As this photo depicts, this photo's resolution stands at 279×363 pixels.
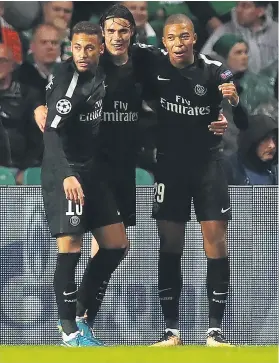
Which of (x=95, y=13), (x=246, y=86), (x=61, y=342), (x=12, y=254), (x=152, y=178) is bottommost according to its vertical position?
(x=61, y=342)

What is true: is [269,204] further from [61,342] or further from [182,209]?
[61,342]

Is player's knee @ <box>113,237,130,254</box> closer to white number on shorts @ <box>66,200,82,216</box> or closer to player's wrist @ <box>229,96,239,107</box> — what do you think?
white number on shorts @ <box>66,200,82,216</box>

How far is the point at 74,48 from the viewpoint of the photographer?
789 cm

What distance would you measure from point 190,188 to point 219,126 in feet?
1.58

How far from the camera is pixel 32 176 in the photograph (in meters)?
8.12

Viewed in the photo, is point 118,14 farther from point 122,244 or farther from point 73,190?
point 122,244

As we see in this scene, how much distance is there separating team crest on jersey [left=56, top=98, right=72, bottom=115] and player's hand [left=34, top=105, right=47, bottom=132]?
0.78 feet

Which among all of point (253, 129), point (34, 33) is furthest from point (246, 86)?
point (34, 33)

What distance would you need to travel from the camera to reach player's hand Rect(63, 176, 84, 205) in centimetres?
776

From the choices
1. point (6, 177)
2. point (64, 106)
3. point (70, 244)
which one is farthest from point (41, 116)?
point (70, 244)

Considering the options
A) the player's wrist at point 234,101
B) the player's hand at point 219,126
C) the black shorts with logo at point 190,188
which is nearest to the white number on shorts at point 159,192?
the black shorts with logo at point 190,188

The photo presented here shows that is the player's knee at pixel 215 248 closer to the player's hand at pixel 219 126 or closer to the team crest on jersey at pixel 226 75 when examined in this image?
the player's hand at pixel 219 126

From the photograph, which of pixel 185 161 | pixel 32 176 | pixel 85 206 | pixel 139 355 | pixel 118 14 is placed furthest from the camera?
pixel 32 176

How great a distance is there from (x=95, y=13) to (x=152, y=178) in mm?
1227
